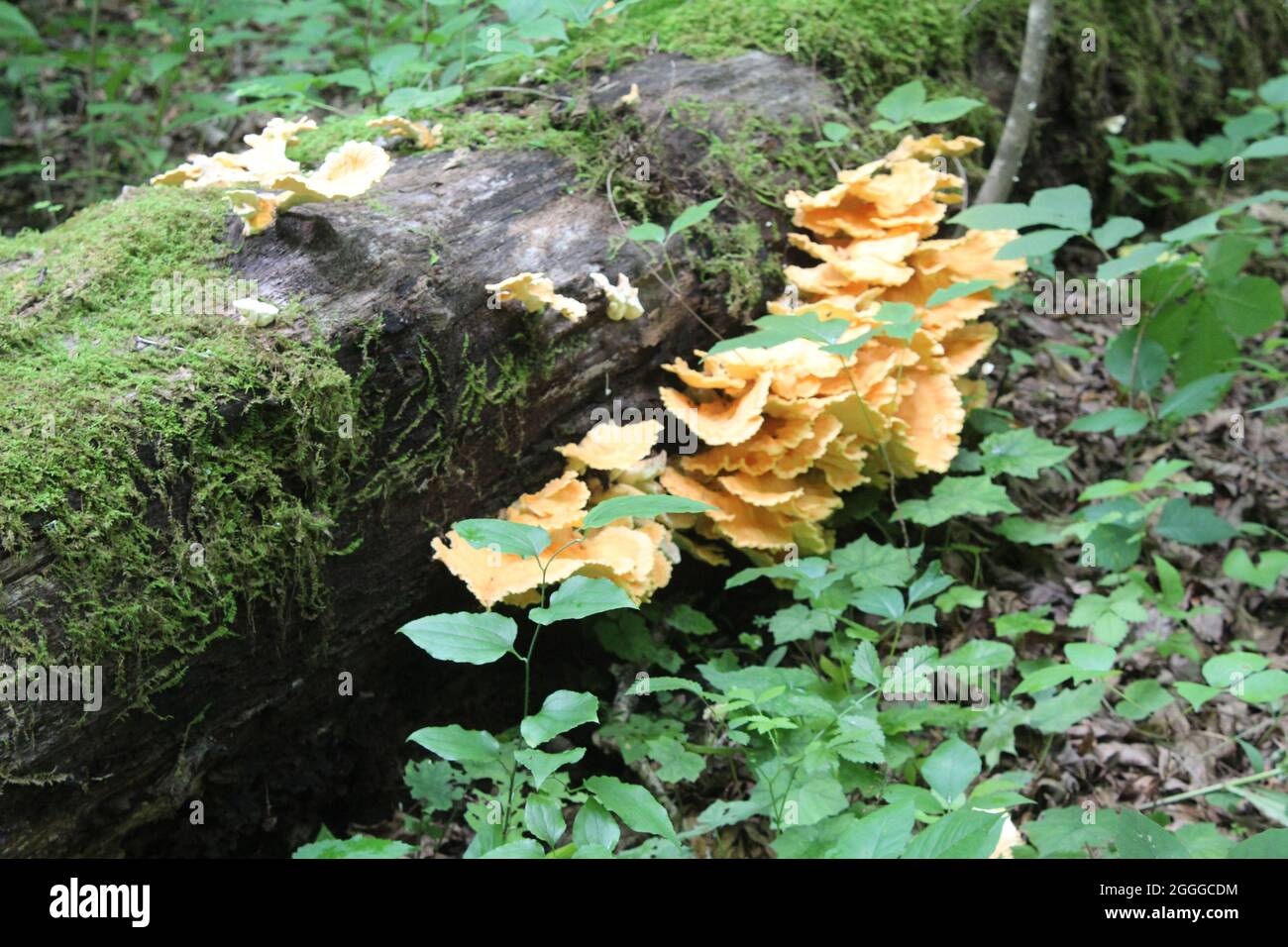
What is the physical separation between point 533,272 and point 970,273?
2122 mm

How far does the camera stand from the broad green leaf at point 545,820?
2283 mm

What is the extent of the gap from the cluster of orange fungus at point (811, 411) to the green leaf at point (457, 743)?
840mm

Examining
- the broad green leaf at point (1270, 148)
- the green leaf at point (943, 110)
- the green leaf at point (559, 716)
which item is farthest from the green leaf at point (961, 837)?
the broad green leaf at point (1270, 148)

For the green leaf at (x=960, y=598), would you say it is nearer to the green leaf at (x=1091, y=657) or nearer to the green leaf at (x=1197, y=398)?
the green leaf at (x=1091, y=657)

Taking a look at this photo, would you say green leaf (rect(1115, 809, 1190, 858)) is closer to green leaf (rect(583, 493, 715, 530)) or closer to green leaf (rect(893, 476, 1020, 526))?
green leaf (rect(583, 493, 715, 530))

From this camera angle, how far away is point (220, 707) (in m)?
3.11

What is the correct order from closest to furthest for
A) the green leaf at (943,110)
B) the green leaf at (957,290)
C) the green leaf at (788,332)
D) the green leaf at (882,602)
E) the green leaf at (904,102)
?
the green leaf at (788,332), the green leaf at (882,602), the green leaf at (957,290), the green leaf at (943,110), the green leaf at (904,102)

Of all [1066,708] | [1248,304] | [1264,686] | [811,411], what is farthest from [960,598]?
[1248,304]

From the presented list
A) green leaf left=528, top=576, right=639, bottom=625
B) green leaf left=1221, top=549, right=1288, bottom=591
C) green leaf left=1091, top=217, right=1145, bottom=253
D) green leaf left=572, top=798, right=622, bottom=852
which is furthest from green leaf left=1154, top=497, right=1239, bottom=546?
green leaf left=572, top=798, right=622, bottom=852

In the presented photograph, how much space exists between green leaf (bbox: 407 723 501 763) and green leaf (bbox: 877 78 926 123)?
3.72 metres

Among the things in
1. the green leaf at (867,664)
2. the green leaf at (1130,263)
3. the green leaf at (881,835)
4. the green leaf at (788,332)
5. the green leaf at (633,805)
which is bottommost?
the green leaf at (867,664)

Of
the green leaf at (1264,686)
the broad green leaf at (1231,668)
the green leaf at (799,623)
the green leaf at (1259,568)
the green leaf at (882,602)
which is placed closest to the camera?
the green leaf at (1264,686)
